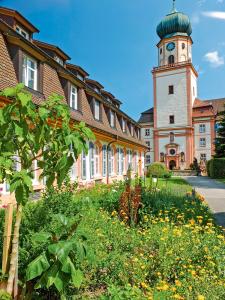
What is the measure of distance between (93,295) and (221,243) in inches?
88.7

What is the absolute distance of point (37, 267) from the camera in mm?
2330

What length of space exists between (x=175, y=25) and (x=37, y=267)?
56933 mm

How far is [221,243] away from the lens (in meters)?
4.31

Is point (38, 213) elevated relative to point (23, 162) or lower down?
lower down

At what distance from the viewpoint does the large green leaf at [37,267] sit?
2.29 meters

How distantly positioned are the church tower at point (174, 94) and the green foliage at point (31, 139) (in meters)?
47.2

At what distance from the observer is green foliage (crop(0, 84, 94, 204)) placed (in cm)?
228

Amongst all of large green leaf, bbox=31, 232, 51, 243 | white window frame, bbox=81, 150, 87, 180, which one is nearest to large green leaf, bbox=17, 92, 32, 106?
large green leaf, bbox=31, 232, 51, 243

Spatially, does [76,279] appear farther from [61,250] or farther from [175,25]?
[175,25]

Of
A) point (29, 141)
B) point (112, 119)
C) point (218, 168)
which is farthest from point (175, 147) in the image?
point (29, 141)

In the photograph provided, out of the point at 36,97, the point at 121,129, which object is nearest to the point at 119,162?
the point at 121,129

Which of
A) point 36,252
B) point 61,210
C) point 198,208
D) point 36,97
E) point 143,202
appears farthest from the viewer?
point 36,97

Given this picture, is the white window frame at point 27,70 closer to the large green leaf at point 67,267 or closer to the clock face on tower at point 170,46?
the large green leaf at point 67,267

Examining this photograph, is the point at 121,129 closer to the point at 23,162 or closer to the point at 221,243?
the point at 221,243
